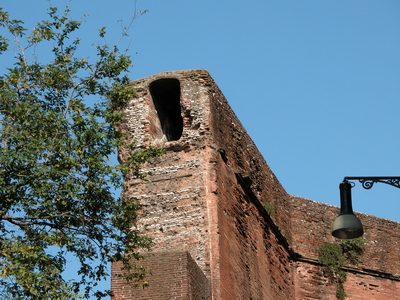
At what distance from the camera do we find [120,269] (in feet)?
40.5

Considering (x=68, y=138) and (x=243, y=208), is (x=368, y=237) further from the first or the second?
(x=68, y=138)

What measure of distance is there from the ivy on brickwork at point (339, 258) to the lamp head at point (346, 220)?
7.16 m

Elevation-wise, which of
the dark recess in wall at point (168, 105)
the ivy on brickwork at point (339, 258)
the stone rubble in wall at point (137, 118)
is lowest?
the ivy on brickwork at point (339, 258)

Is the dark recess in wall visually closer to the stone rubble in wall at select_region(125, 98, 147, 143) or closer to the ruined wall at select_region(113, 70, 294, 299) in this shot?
the ruined wall at select_region(113, 70, 294, 299)

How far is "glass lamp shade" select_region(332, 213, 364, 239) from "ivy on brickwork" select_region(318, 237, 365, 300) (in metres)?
7.14

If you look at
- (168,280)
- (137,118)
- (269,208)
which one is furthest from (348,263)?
(168,280)

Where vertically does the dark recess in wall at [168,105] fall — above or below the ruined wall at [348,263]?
above

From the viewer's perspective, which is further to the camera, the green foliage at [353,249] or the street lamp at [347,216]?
the green foliage at [353,249]

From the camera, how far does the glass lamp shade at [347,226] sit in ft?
34.0

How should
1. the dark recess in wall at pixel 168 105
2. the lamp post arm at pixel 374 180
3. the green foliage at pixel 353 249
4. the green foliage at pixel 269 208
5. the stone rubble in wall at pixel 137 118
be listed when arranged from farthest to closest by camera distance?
the green foliage at pixel 353 249
the green foliage at pixel 269 208
the dark recess in wall at pixel 168 105
the stone rubble in wall at pixel 137 118
the lamp post arm at pixel 374 180

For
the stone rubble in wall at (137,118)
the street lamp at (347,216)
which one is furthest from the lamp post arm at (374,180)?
the stone rubble in wall at (137,118)

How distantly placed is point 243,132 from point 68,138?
4958 millimetres

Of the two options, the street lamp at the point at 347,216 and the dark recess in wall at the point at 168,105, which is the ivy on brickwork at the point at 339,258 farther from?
the street lamp at the point at 347,216

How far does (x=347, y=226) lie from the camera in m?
10.4
